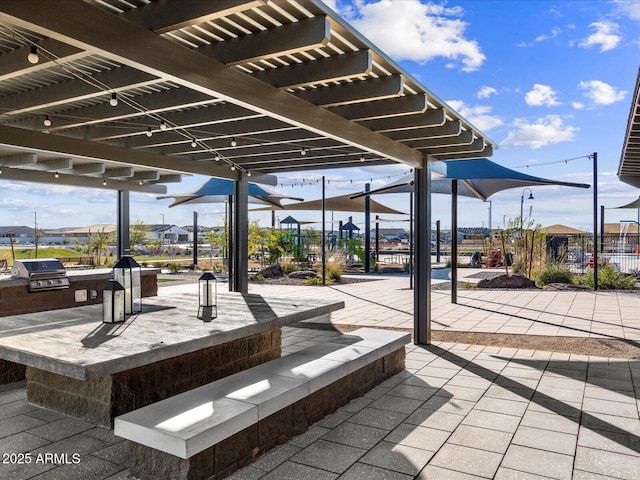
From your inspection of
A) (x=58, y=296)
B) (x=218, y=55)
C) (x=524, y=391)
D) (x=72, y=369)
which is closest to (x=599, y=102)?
(x=524, y=391)

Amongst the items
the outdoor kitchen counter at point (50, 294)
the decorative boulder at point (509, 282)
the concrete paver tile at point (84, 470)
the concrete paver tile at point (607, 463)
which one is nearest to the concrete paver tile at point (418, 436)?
the concrete paver tile at point (607, 463)

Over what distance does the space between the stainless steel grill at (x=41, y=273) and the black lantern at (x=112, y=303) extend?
118 inches

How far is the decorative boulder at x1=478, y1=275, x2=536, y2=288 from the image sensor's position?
12531 millimetres

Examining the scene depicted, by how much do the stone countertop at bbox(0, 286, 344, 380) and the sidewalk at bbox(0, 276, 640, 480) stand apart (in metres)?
0.65

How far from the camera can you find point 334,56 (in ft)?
12.5

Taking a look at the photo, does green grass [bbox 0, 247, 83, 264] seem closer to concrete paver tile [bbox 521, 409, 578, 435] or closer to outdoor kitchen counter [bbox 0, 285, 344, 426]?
outdoor kitchen counter [bbox 0, 285, 344, 426]

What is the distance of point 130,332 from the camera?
11.9 feet

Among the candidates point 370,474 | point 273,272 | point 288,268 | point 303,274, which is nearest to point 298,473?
point 370,474

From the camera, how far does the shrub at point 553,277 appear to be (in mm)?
12992

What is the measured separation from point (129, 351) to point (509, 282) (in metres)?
11.2

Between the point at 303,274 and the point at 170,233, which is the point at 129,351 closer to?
the point at 303,274

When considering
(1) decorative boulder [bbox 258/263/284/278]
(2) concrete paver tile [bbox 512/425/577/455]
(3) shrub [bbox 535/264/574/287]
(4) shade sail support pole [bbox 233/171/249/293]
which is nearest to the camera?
(2) concrete paver tile [bbox 512/425/577/455]

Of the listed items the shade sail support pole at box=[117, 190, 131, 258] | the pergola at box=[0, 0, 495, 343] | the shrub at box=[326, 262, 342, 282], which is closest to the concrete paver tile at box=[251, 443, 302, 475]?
the pergola at box=[0, 0, 495, 343]

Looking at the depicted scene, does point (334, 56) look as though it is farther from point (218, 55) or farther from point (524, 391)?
point (524, 391)
